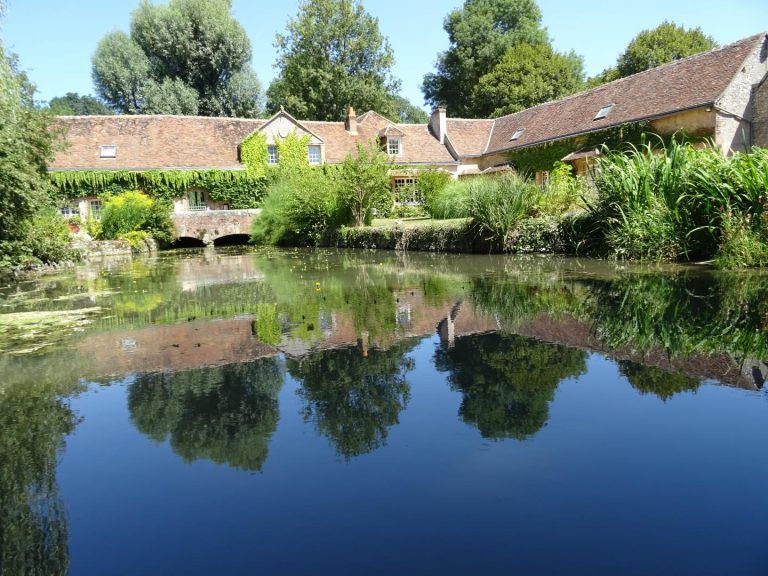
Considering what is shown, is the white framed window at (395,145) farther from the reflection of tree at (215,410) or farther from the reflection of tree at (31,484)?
the reflection of tree at (31,484)

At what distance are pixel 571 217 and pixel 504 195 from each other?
202 cm

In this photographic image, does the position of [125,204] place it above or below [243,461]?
above

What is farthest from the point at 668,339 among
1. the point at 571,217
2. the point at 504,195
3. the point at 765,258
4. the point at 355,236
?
the point at 355,236

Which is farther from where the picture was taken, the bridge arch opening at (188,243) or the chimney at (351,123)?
the chimney at (351,123)

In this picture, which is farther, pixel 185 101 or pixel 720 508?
pixel 185 101

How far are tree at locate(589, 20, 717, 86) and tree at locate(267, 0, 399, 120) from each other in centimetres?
1813

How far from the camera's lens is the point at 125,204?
92.2ft

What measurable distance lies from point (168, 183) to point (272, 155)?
617cm

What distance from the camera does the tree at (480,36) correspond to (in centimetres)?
4822

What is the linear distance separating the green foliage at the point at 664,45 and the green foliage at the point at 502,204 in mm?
30639

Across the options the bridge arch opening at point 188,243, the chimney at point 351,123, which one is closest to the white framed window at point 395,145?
the chimney at point 351,123

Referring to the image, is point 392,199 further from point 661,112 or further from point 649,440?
point 649,440

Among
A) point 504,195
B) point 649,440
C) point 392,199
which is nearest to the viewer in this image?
point 649,440

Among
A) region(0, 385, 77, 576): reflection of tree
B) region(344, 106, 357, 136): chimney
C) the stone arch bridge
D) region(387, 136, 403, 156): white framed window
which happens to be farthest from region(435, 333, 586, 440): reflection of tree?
region(344, 106, 357, 136): chimney
